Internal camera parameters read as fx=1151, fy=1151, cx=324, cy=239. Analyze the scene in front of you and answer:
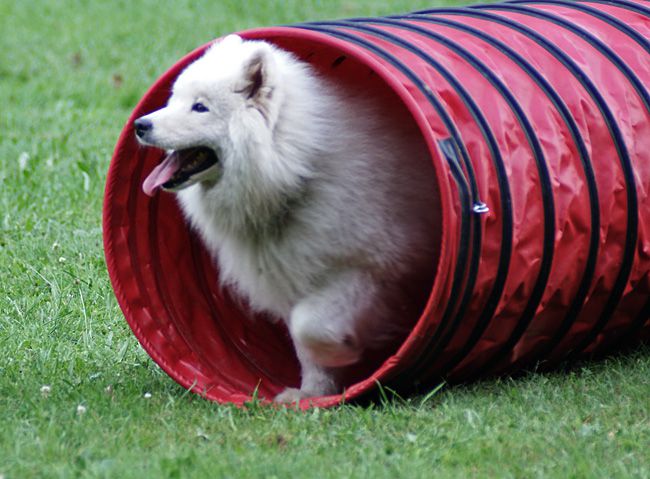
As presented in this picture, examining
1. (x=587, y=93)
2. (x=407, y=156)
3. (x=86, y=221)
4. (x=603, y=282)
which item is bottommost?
(x=86, y=221)

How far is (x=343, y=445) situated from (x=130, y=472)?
77cm

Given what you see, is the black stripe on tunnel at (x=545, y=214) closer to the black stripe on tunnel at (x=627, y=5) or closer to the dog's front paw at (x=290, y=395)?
the dog's front paw at (x=290, y=395)

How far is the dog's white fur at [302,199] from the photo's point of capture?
4527 millimetres

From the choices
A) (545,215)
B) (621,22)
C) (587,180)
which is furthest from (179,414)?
(621,22)

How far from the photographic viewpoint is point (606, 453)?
12.7 ft

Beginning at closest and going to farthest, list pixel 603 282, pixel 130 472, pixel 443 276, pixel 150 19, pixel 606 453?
pixel 130 472 < pixel 606 453 < pixel 443 276 < pixel 603 282 < pixel 150 19

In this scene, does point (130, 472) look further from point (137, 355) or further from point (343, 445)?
point (137, 355)

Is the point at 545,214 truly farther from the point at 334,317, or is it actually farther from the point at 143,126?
the point at 143,126

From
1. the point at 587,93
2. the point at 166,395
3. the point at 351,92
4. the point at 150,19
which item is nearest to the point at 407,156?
the point at 351,92

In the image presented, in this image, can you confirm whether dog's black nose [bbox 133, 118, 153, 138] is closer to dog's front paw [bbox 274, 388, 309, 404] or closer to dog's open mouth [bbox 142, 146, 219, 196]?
dog's open mouth [bbox 142, 146, 219, 196]

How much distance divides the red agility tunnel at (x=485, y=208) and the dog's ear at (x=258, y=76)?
0.26 meters

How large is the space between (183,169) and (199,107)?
10.8 inches

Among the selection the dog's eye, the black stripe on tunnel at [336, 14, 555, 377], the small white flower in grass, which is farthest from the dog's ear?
the small white flower in grass

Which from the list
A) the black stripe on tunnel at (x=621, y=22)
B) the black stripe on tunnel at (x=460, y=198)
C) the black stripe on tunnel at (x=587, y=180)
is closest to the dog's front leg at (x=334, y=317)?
the black stripe on tunnel at (x=460, y=198)
